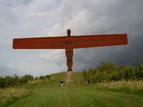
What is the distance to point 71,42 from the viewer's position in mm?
45094

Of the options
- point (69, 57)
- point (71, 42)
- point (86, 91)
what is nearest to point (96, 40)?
point (71, 42)

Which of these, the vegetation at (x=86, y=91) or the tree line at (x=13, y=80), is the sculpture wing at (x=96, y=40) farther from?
the tree line at (x=13, y=80)

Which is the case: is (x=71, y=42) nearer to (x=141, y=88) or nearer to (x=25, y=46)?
(x=25, y=46)

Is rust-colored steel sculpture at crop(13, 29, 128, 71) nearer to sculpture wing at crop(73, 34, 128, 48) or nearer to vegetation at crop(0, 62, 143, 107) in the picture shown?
sculpture wing at crop(73, 34, 128, 48)

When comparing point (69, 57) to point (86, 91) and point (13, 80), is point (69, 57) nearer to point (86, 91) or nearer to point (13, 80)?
point (13, 80)

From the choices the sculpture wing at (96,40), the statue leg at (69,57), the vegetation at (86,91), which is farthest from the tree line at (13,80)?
the sculpture wing at (96,40)

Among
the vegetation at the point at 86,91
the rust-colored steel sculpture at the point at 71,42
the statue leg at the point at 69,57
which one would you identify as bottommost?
the vegetation at the point at 86,91

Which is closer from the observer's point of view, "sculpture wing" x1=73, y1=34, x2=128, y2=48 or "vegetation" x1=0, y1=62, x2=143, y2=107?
"vegetation" x1=0, y1=62, x2=143, y2=107

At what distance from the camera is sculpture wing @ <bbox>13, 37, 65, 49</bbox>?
148ft

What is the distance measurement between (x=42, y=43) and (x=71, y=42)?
5.65 meters

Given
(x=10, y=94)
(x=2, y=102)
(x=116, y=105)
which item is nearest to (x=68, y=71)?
(x=10, y=94)

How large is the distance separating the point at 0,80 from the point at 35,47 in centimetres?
1154

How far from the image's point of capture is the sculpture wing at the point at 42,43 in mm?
45250

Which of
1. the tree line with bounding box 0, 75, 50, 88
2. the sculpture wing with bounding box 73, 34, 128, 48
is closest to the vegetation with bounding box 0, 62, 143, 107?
the tree line with bounding box 0, 75, 50, 88
